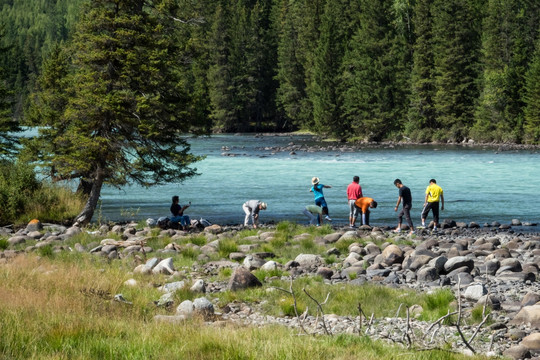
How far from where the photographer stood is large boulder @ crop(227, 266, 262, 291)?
11336 mm

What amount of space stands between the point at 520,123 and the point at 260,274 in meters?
61.6

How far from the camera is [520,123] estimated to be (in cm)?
6750

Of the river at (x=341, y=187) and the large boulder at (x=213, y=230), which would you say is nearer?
the large boulder at (x=213, y=230)

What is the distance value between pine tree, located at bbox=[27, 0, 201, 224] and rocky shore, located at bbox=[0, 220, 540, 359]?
240 centimetres

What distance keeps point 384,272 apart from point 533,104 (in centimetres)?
5893

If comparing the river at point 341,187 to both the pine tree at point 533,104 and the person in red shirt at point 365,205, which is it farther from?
the pine tree at point 533,104

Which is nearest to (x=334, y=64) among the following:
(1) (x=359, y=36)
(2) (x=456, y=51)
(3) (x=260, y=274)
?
(1) (x=359, y=36)

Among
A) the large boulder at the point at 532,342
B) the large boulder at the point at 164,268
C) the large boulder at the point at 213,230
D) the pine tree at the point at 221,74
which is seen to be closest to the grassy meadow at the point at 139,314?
the large boulder at the point at 164,268

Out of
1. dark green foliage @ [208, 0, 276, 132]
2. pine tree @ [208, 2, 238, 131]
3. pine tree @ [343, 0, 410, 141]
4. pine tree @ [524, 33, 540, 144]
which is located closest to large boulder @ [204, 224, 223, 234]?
pine tree @ [524, 33, 540, 144]

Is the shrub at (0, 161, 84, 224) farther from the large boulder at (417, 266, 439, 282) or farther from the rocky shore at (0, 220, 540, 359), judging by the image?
the large boulder at (417, 266, 439, 282)

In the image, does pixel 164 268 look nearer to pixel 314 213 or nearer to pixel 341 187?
pixel 314 213

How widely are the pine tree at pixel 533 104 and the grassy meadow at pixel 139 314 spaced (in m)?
57.8

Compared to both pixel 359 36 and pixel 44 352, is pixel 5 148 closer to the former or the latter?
pixel 44 352

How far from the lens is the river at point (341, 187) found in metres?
25.7
